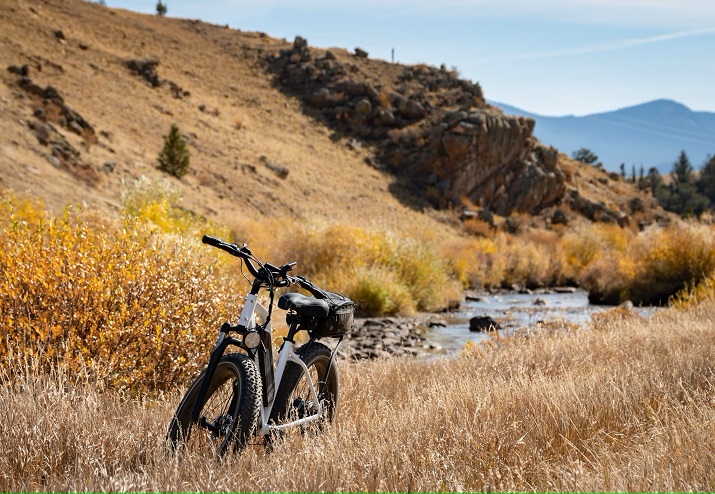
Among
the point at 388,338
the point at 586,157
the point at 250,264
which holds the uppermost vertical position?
the point at 586,157

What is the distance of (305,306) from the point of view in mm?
4086

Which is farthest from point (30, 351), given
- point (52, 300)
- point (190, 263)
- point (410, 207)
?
point (410, 207)

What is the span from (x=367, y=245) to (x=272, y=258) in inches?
94.6

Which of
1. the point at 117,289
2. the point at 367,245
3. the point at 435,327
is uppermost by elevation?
the point at 117,289

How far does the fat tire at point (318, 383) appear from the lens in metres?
4.07

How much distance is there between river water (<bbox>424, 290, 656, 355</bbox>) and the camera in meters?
12.5

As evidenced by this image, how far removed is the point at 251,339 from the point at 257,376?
21 cm

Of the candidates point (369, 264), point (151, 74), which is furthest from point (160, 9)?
point (369, 264)

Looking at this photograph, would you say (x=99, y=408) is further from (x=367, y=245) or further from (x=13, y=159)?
(x=13, y=159)

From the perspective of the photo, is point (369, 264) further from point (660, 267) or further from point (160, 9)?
point (160, 9)

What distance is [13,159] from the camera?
20.9 metres

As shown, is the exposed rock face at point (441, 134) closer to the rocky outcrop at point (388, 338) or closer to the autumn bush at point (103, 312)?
the rocky outcrop at point (388, 338)

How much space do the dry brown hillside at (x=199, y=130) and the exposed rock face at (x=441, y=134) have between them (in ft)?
0.93

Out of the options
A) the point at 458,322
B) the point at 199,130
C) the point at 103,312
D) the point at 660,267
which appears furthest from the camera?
the point at 199,130
